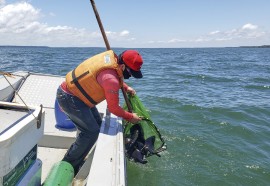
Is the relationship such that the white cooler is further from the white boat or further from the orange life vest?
the orange life vest

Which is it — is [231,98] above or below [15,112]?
below

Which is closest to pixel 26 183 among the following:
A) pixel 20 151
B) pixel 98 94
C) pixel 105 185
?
pixel 20 151

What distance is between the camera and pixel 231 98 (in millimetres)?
13930

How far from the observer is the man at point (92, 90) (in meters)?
4.15

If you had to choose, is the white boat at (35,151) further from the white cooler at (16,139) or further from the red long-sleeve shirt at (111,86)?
the red long-sleeve shirt at (111,86)

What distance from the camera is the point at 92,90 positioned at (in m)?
4.31

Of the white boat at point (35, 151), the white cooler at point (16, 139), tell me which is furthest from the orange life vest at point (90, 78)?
the white cooler at point (16, 139)

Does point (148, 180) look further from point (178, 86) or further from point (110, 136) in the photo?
point (178, 86)

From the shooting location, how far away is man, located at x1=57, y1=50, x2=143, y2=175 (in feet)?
13.6

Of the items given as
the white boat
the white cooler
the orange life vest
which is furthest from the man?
the white cooler

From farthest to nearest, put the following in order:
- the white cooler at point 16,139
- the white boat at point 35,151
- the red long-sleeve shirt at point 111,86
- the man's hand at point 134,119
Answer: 1. the man's hand at point 134,119
2. the red long-sleeve shirt at point 111,86
3. the white boat at point 35,151
4. the white cooler at point 16,139

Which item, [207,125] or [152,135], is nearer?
[152,135]

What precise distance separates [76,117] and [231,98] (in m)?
10.8

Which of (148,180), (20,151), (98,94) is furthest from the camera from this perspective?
(148,180)
